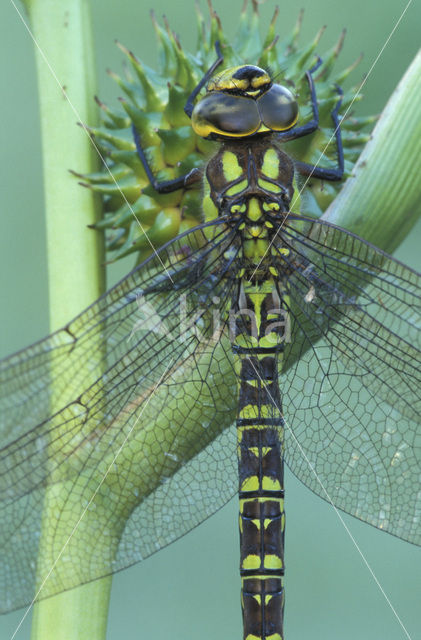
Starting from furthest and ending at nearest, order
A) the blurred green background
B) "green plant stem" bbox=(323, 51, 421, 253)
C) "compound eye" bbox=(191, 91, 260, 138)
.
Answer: the blurred green background → "compound eye" bbox=(191, 91, 260, 138) → "green plant stem" bbox=(323, 51, 421, 253)

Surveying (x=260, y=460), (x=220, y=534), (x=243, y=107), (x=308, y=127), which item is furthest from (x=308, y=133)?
(x=220, y=534)

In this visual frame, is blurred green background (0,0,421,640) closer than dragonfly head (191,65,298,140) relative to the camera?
No

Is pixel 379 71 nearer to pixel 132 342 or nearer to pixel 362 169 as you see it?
pixel 362 169

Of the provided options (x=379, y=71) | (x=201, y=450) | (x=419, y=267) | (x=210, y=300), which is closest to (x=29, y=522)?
(x=201, y=450)

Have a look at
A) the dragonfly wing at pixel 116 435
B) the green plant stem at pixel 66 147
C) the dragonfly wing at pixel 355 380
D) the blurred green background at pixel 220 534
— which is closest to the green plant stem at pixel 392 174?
the dragonfly wing at pixel 355 380

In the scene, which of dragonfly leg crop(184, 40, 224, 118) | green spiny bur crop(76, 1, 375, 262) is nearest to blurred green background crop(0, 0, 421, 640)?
green spiny bur crop(76, 1, 375, 262)

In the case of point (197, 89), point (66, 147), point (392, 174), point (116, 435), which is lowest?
point (116, 435)

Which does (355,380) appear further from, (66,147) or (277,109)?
(66,147)

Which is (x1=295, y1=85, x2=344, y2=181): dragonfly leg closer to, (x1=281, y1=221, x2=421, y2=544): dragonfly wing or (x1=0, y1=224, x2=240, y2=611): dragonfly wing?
(x1=281, y1=221, x2=421, y2=544): dragonfly wing
